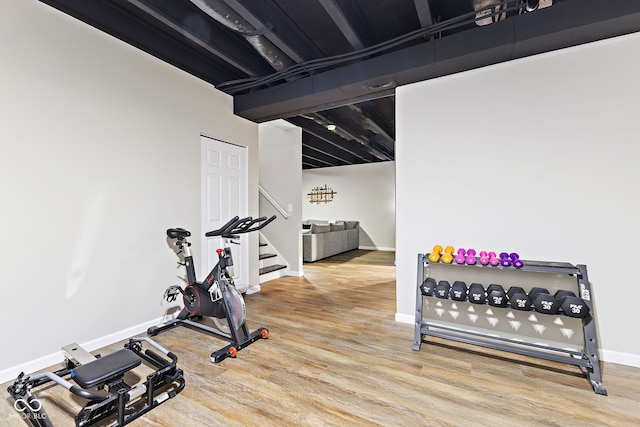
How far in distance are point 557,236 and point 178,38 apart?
12.7 feet

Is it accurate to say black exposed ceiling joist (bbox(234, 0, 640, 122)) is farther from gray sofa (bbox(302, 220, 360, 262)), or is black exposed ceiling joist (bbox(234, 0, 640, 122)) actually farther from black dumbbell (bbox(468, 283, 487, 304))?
gray sofa (bbox(302, 220, 360, 262))

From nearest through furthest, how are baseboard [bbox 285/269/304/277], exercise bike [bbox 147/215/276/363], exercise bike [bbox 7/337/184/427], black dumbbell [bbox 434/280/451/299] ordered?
1. exercise bike [bbox 7/337/184/427]
2. black dumbbell [bbox 434/280/451/299]
3. exercise bike [bbox 147/215/276/363]
4. baseboard [bbox 285/269/304/277]

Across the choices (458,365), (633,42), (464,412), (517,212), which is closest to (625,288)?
(517,212)

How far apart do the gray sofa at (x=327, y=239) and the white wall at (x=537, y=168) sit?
386cm

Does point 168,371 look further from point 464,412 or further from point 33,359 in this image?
point 464,412

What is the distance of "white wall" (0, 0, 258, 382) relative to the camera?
2.04 m

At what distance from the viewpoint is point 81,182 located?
237cm

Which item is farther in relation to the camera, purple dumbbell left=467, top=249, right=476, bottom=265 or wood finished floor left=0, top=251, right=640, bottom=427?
purple dumbbell left=467, top=249, right=476, bottom=265

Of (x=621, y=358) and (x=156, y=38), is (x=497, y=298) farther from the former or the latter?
(x=156, y=38)

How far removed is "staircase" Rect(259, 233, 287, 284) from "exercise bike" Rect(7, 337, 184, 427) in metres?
2.92

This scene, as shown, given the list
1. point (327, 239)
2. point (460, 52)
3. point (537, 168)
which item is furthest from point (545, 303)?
point (327, 239)

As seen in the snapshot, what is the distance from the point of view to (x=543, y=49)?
233 centimetres

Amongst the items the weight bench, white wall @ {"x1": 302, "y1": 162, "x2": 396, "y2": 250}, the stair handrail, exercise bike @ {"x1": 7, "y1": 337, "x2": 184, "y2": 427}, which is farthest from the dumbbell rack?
white wall @ {"x1": 302, "y1": 162, "x2": 396, "y2": 250}

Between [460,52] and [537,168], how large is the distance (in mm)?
1167
